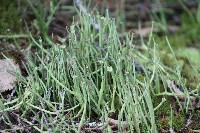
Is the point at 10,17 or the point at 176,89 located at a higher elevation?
the point at 10,17

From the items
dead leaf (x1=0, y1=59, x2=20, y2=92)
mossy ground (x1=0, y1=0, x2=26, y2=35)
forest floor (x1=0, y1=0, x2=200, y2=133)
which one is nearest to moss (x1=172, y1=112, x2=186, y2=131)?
forest floor (x1=0, y1=0, x2=200, y2=133)

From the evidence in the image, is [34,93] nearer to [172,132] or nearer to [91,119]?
[91,119]

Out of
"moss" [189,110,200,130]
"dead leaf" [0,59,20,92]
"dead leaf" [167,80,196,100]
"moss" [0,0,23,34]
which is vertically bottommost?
"moss" [189,110,200,130]

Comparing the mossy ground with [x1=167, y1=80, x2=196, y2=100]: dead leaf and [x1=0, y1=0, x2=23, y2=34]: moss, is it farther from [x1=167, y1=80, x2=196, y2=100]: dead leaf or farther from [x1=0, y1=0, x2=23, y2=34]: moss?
[x1=167, y1=80, x2=196, y2=100]: dead leaf

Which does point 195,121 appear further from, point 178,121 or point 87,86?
point 87,86

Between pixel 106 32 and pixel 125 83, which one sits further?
pixel 106 32

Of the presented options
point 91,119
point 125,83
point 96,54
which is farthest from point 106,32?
point 91,119

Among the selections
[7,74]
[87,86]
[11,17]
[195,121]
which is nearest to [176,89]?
[195,121]

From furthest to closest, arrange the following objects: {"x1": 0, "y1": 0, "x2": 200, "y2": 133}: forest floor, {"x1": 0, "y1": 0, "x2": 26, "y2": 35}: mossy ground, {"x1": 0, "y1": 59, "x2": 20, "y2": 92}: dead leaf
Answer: {"x1": 0, "y1": 0, "x2": 26, "y2": 35}: mossy ground, {"x1": 0, "y1": 59, "x2": 20, "y2": 92}: dead leaf, {"x1": 0, "y1": 0, "x2": 200, "y2": 133}: forest floor
